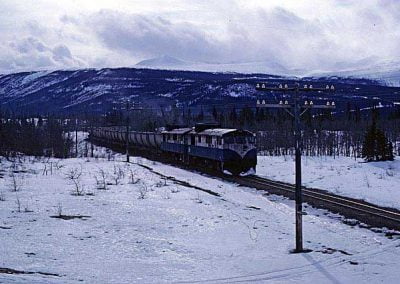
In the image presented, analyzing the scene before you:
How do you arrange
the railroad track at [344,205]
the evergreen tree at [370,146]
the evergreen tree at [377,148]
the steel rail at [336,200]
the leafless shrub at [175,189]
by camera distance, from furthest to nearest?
the evergreen tree at [370,146], the evergreen tree at [377,148], the leafless shrub at [175,189], the steel rail at [336,200], the railroad track at [344,205]

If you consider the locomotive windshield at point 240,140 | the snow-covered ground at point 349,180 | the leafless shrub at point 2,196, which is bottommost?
the snow-covered ground at point 349,180

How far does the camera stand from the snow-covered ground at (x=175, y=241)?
11.9 metres

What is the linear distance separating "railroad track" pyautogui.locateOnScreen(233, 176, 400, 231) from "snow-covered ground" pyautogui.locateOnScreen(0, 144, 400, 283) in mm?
1137

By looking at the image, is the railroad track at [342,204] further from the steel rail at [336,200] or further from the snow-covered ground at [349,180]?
the snow-covered ground at [349,180]

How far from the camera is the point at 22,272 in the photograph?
11.0 m

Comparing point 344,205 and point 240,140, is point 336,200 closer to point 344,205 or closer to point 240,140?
point 344,205

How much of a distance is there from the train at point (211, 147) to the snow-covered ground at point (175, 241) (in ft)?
36.7

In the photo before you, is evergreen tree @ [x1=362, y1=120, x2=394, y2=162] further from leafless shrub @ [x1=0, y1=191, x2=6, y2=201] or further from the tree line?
leafless shrub @ [x1=0, y1=191, x2=6, y2=201]

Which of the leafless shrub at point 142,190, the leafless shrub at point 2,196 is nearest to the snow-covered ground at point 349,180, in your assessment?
the leafless shrub at point 142,190

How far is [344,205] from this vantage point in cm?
2230

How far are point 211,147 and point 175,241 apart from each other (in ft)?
75.4

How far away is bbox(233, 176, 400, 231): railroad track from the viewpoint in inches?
738

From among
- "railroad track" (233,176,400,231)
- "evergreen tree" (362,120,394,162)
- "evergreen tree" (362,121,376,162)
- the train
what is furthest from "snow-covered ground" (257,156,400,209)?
"evergreen tree" (362,121,376,162)

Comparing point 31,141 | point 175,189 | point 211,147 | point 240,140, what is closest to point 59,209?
point 175,189
